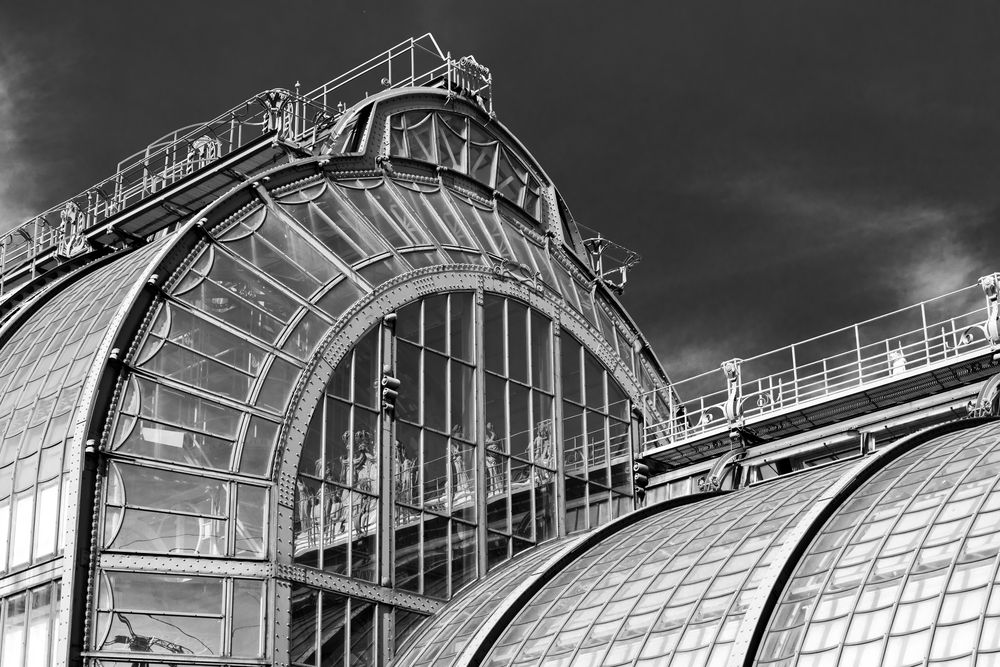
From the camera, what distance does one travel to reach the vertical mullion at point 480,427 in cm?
4019

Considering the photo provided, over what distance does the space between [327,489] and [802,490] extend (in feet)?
38.3

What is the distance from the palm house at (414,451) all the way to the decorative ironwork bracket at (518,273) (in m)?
0.11

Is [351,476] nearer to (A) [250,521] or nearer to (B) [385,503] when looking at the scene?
(B) [385,503]

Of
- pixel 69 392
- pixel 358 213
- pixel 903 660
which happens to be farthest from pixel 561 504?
pixel 903 660

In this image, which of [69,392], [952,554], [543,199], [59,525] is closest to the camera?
[952,554]

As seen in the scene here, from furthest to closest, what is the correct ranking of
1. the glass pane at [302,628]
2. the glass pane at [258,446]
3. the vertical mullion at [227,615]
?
the glass pane at [258,446]
the glass pane at [302,628]
the vertical mullion at [227,615]

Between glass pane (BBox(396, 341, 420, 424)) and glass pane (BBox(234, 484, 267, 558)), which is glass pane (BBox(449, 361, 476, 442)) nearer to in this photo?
glass pane (BBox(396, 341, 420, 424))

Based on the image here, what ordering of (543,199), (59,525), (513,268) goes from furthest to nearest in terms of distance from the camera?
(543,199), (513,268), (59,525)

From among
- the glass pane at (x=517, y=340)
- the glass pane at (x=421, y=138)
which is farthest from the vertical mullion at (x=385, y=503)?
the glass pane at (x=421, y=138)

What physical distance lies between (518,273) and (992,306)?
1438 centimetres

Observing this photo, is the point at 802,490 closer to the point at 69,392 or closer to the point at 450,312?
the point at 450,312

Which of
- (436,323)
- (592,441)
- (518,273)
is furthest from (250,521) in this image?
(592,441)

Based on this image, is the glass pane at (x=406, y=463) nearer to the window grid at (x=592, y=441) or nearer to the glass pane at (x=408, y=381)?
the glass pane at (x=408, y=381)

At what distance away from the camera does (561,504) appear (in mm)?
43656
